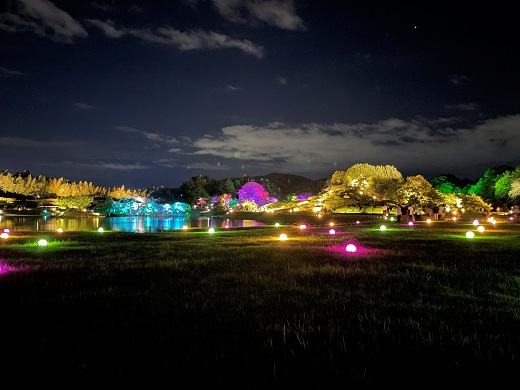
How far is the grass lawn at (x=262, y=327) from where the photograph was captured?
342 centimetres

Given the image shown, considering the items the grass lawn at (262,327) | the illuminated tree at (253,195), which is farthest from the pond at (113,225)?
the illuminated tree at (253,195)

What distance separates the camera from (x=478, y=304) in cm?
571

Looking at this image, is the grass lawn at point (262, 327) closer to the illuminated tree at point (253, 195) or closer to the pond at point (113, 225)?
the pond at point (113, 225)

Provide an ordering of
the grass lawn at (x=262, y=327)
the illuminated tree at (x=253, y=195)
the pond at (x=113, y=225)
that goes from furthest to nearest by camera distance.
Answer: the illuminated tree at (x=253, y=195), the pond at (x=113, y=225), the grass lawn at (x=262, y=327)

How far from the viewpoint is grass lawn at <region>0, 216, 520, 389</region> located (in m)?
3.42

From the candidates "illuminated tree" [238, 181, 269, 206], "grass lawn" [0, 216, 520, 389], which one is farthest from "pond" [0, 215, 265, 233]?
"illuminated tree" [238, 181, 269, 206]

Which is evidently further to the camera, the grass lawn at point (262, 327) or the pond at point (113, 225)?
the pond at point (113, 225)

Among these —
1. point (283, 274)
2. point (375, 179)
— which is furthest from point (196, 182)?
point (283, 274)

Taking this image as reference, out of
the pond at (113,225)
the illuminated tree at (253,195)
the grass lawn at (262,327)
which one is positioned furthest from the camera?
the illuminated tree at (253,195)

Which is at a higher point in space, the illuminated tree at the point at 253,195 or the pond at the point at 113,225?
the illuminated tree at the point at 253,195

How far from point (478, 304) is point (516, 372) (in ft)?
8.19

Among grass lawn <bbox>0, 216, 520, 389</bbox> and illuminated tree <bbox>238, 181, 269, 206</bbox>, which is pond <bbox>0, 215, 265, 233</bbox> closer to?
grass lawn <bbox>0, 216, 520, 389</bbox>

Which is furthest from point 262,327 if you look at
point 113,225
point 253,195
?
point 253,195

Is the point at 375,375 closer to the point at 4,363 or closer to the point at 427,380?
the point at 427,380
